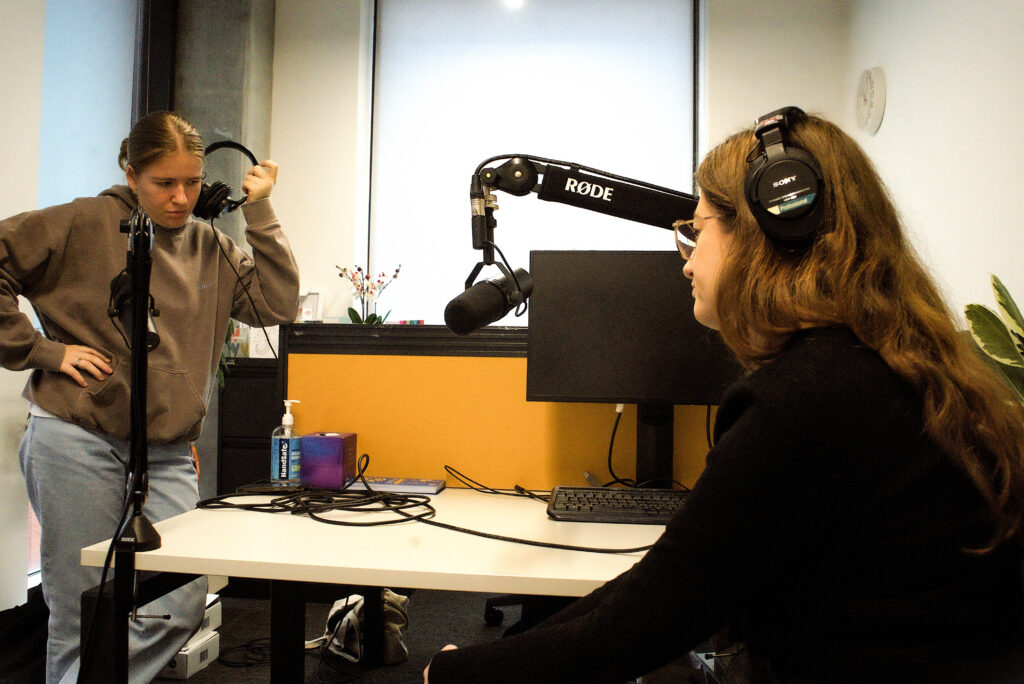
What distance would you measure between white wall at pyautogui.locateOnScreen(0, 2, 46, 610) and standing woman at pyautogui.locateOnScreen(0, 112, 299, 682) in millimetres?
877

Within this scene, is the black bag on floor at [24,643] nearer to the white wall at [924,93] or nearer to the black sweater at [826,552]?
the black sweater at [826,552]

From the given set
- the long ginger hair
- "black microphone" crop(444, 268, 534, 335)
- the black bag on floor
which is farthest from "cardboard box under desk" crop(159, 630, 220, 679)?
the long ginger hair

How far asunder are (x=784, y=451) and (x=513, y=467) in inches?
39.5

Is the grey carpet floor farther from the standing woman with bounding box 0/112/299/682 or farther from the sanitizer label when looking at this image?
the sanitizer label

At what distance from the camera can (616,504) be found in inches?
47.2

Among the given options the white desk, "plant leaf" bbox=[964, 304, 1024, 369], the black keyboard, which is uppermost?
"plant leaf" bbox=[964, 304, 1024, 369]

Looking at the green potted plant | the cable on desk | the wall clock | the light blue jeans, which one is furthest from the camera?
the wall clock

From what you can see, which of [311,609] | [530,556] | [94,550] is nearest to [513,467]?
[530,556]

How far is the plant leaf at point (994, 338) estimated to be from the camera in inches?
57.1

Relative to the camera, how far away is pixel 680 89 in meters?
3.60

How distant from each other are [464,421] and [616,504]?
45cm

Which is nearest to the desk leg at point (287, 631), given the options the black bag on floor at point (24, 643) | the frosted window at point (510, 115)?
the black bag on floor at point (24, 643)

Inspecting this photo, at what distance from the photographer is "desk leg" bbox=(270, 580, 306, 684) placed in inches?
45.7

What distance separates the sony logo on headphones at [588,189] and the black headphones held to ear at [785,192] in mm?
336
